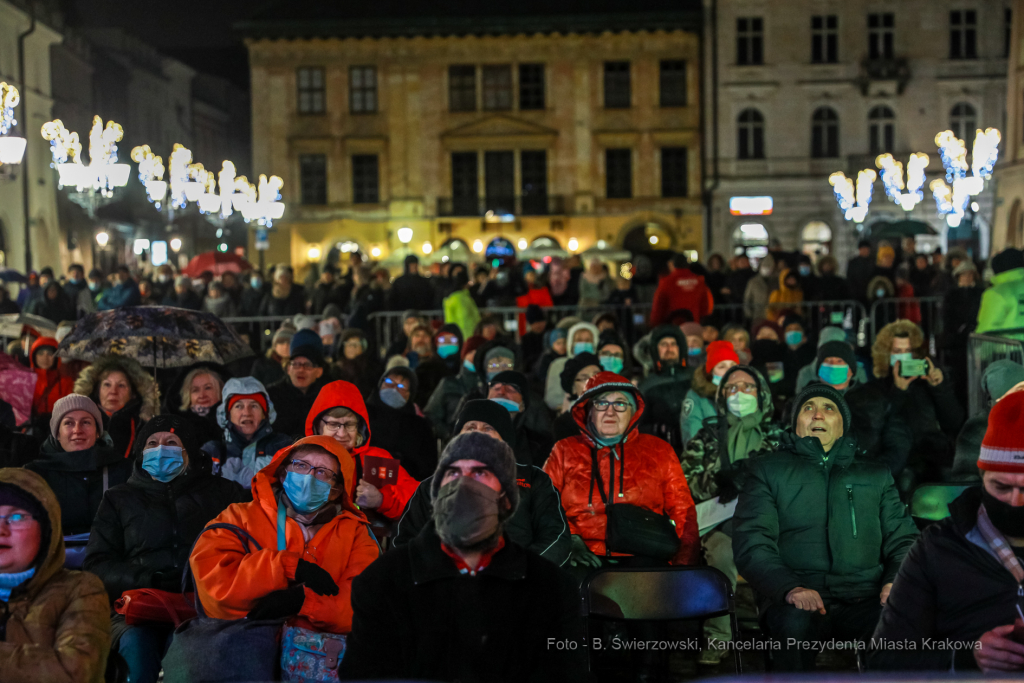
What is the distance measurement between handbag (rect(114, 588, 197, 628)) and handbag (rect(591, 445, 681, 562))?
7.14 ft

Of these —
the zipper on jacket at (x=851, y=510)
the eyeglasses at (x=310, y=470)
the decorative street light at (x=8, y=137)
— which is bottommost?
the zipper on jacket at (x=851, y=510)

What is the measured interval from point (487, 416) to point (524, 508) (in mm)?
496

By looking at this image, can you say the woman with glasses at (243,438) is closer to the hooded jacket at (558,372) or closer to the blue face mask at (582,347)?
the hooded jacket at (558,372)

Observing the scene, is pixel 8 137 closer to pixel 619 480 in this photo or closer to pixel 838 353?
pixel 838 353

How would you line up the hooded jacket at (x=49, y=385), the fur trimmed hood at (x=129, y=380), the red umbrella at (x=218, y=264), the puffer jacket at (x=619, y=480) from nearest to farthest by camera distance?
the puffer jacket at (x=619, y=480), the fur trimmed hood at (x=129, y=380), the hooded jacket at (x=49, y=385), the red umbrella at (x=218, y=264)

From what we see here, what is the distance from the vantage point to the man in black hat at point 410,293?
17281 mm

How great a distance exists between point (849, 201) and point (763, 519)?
23.9m

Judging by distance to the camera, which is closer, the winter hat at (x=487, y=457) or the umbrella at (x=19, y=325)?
the winter hat at (x=487, y=457)

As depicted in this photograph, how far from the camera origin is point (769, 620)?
18.3 ft

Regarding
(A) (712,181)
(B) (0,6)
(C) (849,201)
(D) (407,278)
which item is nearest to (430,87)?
(A) (712,181)

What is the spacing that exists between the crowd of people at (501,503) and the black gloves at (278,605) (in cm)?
1

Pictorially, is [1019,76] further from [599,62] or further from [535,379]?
[535,379]

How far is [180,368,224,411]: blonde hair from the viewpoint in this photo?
8.50 m

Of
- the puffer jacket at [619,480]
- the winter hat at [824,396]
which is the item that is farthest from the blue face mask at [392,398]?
the winter hat at [824,396]
